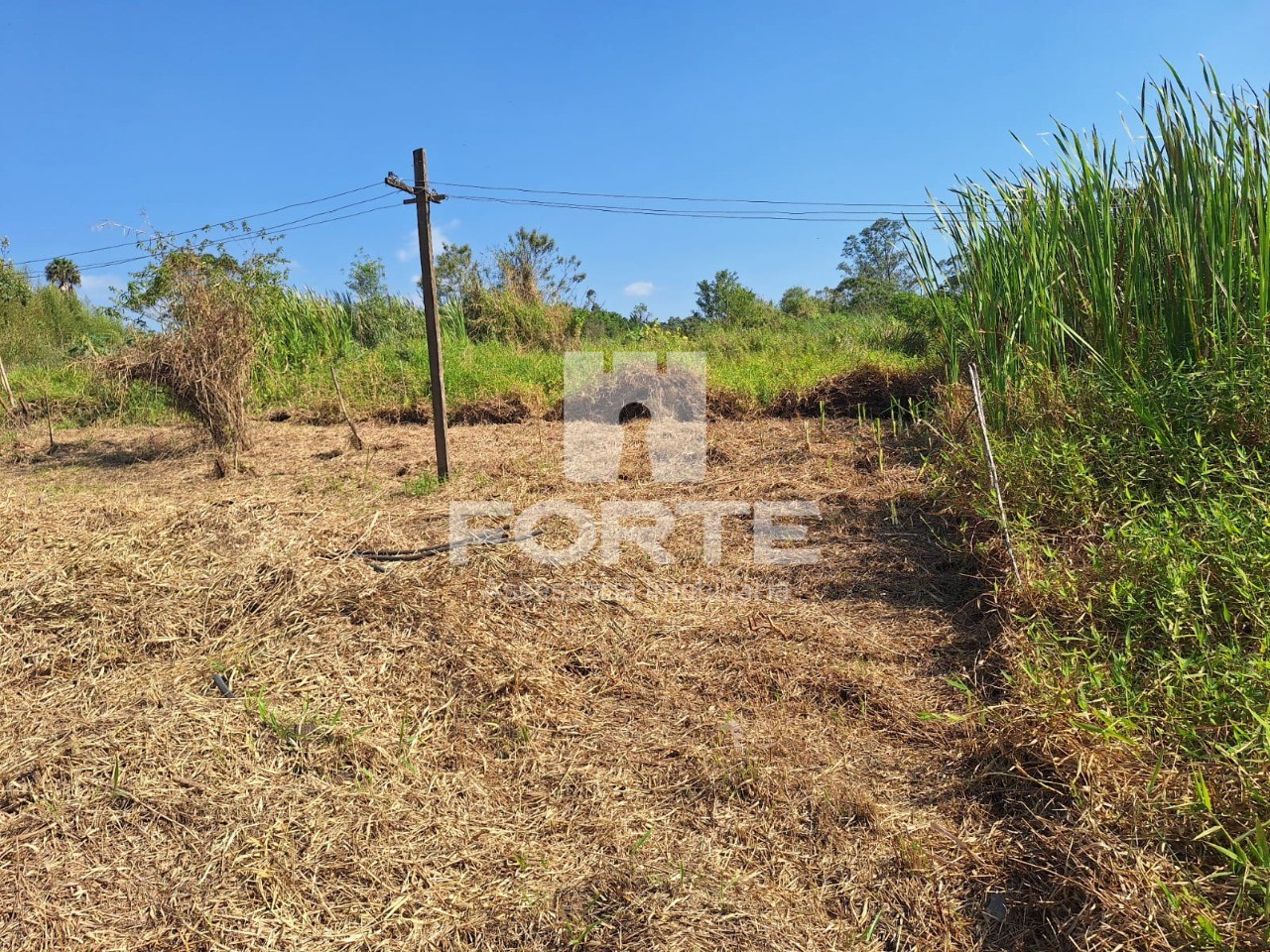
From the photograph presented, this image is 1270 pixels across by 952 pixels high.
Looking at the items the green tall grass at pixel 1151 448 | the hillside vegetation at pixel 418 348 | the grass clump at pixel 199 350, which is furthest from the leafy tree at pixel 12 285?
the green tall grass at pixel 1151 448

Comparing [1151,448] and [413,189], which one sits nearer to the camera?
[1151,448]

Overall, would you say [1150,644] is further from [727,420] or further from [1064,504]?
[727,420]

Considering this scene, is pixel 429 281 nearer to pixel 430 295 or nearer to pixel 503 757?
pixel 430 295

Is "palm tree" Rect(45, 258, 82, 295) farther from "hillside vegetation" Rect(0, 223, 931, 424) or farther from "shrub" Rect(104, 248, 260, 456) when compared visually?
"shrub" Rect(104, 248, 260, 456)

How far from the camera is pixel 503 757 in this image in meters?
2.13

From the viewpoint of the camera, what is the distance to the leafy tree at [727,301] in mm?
15725

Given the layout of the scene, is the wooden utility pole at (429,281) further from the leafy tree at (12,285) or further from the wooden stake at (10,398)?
the leafy tree at (12,285)

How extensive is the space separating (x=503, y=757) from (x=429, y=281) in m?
3.35

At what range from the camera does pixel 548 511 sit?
4.02 metres

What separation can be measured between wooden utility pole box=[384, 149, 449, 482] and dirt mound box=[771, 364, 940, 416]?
3.00m

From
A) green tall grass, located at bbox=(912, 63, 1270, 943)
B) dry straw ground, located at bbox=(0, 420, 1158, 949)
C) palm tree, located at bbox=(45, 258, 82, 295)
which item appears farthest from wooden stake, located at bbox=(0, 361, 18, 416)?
palm tree, located at bbox=(45, 258, 82, 295)

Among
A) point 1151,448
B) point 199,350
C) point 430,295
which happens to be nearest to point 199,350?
point 199,350

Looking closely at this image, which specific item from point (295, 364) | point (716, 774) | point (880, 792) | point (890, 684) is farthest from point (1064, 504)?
point (295, 364)

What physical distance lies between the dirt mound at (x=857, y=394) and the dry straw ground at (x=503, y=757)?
2.73 meters
